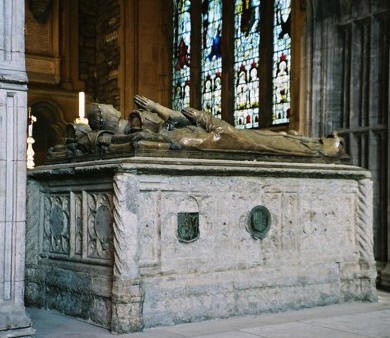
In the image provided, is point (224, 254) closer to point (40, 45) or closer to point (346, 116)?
point (346, 116)

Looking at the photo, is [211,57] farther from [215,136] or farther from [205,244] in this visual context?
[205,244]

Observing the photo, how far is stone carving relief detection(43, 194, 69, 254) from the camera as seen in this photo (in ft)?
20.9

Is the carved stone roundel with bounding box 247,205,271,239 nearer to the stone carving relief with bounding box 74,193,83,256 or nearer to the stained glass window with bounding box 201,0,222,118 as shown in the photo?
the stone carving relief with bounding box 74,193,83,256

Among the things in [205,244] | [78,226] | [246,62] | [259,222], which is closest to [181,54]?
[246,62]

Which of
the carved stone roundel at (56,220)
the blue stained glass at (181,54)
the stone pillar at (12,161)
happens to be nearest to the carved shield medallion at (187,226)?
the carved stone roundel at (56,220)

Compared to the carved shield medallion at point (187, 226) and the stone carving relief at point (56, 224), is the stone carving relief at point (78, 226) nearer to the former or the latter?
the stone carving relief at point (56, 224)

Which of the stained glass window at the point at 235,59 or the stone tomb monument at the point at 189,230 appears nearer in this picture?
the stone tomb monument at the point at 189,230

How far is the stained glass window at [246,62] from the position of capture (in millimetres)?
12125

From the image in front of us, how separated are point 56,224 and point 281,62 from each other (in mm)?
6112

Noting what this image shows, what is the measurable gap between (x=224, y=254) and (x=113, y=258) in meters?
1.01

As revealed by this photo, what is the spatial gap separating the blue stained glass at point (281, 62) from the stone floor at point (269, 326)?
545 centimetres

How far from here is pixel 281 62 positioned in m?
11.6

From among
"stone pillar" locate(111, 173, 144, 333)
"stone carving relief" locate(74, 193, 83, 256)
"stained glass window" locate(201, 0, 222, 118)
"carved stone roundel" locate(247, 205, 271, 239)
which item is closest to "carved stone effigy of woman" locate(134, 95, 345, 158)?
"carved stone roundel" locate(247, 205, 271, 239)

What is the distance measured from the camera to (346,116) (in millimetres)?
9031
